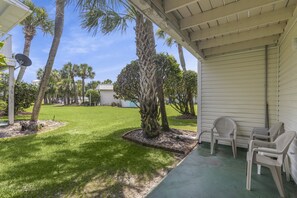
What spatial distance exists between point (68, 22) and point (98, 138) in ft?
17.9

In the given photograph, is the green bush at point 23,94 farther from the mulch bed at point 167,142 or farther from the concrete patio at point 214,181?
the concrete patio at point 214,181

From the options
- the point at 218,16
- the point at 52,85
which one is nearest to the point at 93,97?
the point at 52,85

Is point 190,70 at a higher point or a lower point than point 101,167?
higher

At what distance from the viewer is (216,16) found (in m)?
2.93

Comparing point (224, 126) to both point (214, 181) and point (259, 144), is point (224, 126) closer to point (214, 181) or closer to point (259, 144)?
point (259, 144)

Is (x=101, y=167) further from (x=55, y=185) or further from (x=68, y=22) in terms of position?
(x=68, y=22)

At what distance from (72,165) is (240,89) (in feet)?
16.0

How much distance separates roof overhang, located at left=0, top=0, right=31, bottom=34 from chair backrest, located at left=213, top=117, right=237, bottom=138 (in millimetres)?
7801

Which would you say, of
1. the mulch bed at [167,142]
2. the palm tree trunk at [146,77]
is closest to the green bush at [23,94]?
the mulch bed at [167,142]

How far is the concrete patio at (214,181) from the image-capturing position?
2582mm

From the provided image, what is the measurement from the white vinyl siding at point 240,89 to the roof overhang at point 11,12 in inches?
267

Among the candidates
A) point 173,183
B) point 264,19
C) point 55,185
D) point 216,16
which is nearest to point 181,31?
point 216,16

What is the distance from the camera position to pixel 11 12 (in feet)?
20.8

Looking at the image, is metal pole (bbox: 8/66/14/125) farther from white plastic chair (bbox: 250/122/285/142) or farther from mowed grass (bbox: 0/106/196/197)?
white plastic chair (bbox: 250/122/285/142)
